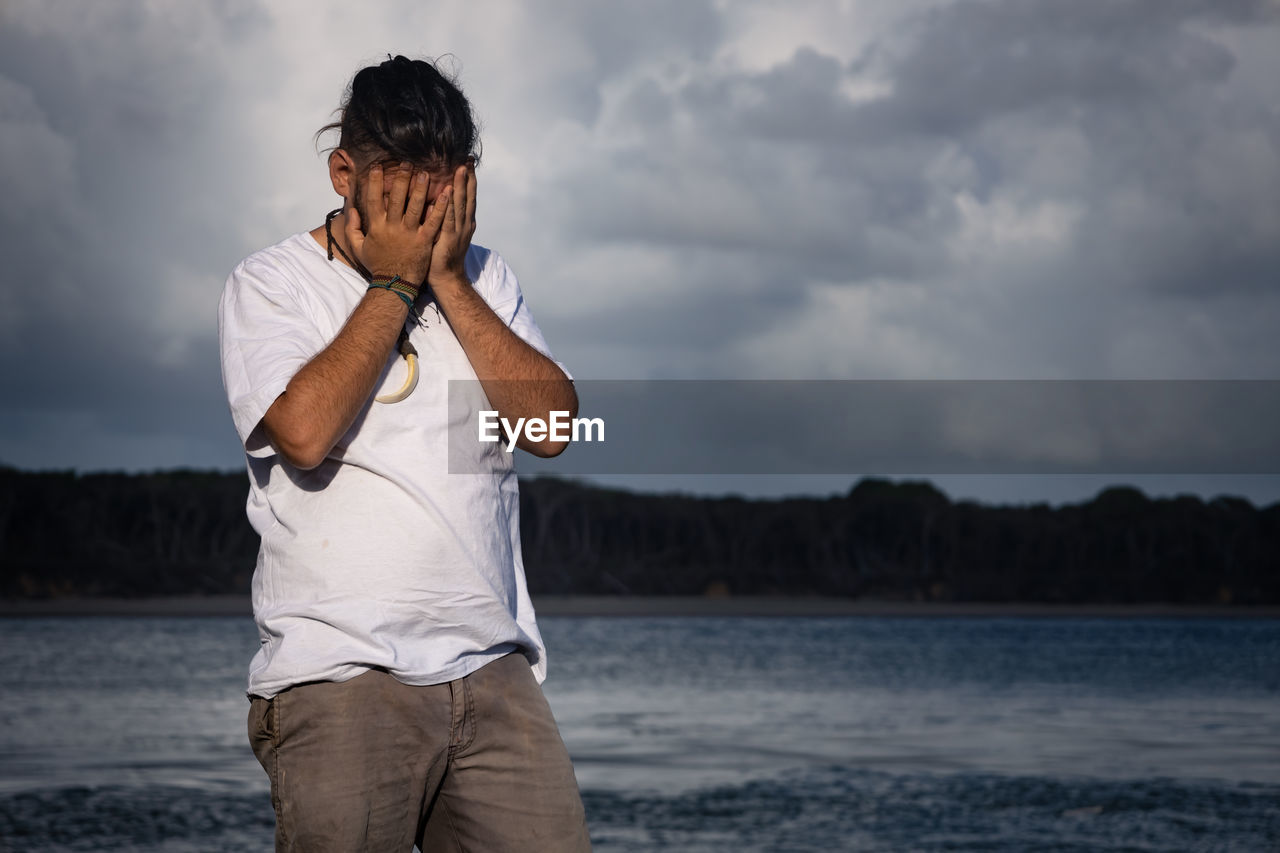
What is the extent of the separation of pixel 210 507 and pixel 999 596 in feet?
116

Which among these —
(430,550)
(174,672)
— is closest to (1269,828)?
(430,550)

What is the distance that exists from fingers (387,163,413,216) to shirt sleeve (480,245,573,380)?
262mm

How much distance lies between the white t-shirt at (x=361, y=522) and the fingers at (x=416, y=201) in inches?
6.4

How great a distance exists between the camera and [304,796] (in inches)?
65.4

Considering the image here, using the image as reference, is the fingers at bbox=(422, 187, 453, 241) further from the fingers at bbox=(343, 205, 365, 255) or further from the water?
the water

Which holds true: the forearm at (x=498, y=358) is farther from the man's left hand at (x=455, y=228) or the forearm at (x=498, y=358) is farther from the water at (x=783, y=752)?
the water at (x=783, y=752)

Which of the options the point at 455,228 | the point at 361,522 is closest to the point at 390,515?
the point at 361,522

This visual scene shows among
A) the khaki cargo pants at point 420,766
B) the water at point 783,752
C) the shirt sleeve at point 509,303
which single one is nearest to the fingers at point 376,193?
the shirt sleeve at point 509,303

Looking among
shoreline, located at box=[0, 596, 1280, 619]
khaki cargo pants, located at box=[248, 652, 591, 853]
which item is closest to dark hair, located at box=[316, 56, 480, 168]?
khaki cargo pants, located at box=[248, 652, 591, 853]

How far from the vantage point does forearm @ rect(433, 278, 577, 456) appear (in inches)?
70.4

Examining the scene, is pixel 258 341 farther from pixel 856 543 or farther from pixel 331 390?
pixel 856 543

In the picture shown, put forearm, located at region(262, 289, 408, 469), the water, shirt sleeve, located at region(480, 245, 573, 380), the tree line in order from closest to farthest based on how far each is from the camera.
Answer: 1. forearm, located at region(262, 289, 408, 469)
2. shirt sleeve, located at region(480, 245, 573, 380)
3. the water
4. the tree line

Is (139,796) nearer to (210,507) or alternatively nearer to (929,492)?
(210,507)

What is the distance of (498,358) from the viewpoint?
5.89 feet
